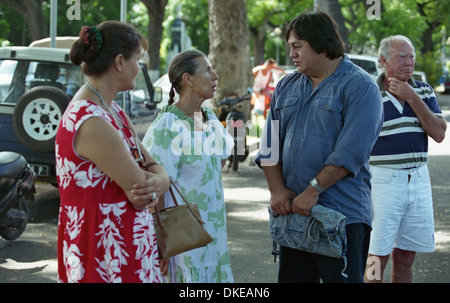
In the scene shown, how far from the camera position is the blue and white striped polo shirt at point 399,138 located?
4.61 meters

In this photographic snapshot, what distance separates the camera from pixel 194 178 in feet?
13.3

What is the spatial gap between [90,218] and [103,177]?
17cm

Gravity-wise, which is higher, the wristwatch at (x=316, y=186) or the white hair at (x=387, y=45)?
the white hair at (x=387, y=45)

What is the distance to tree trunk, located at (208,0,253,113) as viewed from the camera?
17.9m

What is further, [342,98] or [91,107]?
[342,98]

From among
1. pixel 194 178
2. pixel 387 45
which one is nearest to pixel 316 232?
pixel 194 178

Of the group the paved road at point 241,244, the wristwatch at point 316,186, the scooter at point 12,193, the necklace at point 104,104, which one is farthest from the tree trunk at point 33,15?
the necklace at point 104,104

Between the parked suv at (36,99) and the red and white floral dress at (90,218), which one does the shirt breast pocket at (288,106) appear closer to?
the red and white floral dress at (90,218)

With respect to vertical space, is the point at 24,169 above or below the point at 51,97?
below

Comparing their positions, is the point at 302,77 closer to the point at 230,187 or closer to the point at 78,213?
the point at 78,213

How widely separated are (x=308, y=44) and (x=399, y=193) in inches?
59.9

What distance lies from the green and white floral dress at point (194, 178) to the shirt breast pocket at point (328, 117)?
2.70 feet

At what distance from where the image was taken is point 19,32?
145 feet
